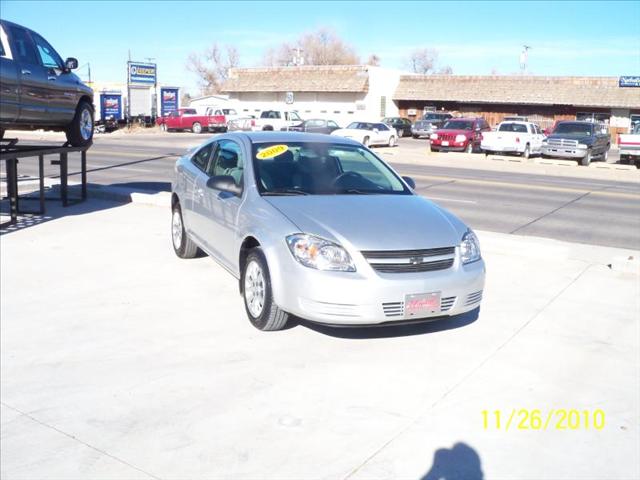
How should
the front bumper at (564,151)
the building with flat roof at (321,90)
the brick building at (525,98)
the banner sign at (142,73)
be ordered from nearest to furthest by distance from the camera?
the front bumper at (564,151) < the brick building at (525,98) < the banner sign at (142,73) < the building with flat roof at (321,90)

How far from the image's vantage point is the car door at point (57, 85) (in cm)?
1069

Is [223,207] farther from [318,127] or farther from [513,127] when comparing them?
[318,127]

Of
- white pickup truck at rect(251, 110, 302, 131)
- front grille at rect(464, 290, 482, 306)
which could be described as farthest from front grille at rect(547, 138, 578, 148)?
front grille at rect(464, 290, 482, 306)

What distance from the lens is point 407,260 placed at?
519 cm

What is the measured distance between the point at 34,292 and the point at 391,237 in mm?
4019

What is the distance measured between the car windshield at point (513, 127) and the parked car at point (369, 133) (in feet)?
25.5

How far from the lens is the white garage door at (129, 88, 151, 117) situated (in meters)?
53.1

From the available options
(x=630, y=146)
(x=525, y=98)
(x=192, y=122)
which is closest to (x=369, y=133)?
(x=630, y=146)

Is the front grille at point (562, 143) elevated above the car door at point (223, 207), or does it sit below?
above

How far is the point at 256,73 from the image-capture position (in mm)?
62312

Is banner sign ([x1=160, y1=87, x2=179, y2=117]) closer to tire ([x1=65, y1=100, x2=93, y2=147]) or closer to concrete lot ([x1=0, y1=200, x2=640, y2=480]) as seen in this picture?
tire ([x1=65, y1=100, x2=93, y2=147])

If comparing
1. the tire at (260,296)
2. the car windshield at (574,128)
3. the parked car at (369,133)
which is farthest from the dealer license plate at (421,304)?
the parked car at (369,133)

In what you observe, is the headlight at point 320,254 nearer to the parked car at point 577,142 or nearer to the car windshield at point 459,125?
the parked car at point 577,142
